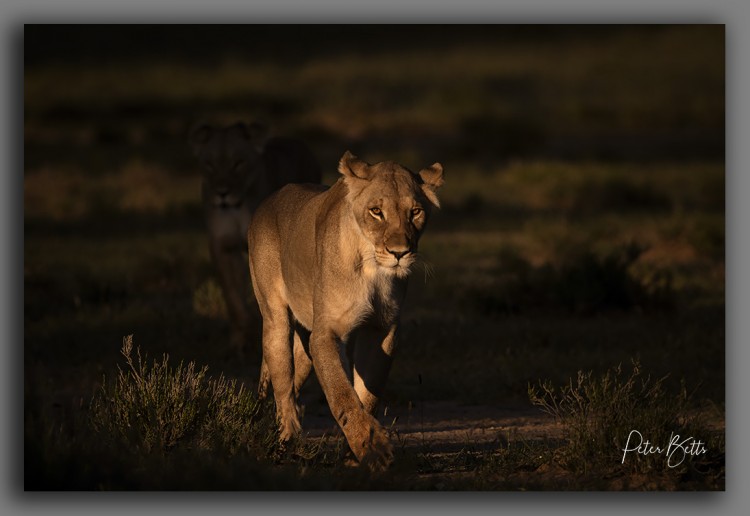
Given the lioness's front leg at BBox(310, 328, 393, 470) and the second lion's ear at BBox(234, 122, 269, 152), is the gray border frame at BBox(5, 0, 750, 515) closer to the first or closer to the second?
the lioness's front leg at BBox(310, 328, 393, 470)

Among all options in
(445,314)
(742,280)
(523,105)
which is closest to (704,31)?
(523,105)

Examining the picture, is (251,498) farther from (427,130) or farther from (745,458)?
(427,130)

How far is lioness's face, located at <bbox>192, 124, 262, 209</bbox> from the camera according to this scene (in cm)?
1162

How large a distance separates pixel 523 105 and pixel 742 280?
27.1m

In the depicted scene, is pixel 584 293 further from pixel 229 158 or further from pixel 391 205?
pixel 391 205

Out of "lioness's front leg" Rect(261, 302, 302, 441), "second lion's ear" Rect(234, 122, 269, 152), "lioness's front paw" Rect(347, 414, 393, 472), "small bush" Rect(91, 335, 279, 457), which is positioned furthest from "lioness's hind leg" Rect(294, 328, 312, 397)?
"second lion's ear" Rect(234, 122, 269, 152)

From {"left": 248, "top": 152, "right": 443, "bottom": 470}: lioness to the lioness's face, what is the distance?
3.11 meters

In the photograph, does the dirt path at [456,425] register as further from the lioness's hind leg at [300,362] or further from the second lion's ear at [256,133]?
the second lion's ear at [256,133]

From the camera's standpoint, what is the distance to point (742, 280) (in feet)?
27.1

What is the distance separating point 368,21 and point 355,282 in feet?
5.53

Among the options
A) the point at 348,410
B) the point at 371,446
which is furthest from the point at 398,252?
the point at 371,446

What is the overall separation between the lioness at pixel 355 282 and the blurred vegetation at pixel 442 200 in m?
0.49
